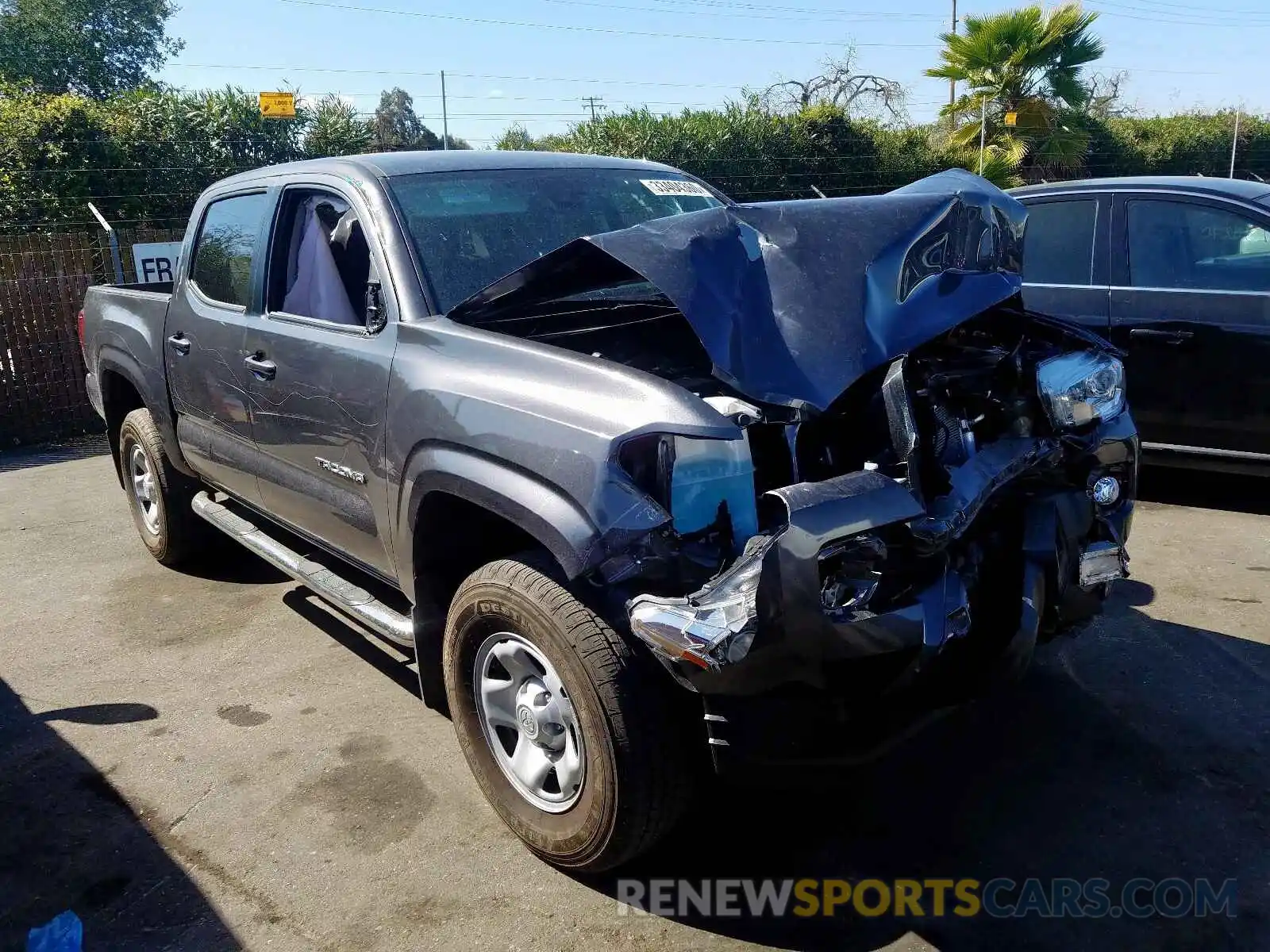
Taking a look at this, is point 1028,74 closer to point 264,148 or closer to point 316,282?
point 264,148

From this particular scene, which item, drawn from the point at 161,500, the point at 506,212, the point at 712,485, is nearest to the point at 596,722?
the point at 712,485

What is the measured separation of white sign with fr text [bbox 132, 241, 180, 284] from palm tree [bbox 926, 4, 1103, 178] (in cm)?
1190

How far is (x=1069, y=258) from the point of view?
5.93 metres

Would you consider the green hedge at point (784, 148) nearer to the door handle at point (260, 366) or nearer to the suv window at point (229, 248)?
the suv window at point (229, 248)

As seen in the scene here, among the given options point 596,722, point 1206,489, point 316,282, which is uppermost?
point 316,282

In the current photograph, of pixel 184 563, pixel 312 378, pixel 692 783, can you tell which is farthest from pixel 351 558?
pixel 184 563

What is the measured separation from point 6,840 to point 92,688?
3.63 feet

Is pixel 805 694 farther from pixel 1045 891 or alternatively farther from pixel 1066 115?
pixel 1066 115

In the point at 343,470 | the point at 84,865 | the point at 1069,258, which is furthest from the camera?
the point at 1069,258

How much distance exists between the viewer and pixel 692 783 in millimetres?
2576

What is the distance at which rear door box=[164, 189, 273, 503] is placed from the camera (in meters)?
4.12

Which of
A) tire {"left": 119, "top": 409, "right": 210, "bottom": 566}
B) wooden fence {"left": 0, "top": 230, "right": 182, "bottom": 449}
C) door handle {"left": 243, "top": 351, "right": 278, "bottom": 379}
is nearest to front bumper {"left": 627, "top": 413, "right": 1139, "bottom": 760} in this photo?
door handle {"left": 243, "top": 351, "right": 278, "bottom": 379}

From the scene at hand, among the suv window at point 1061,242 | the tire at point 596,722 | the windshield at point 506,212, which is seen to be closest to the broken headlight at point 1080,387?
the tire at point 596,722

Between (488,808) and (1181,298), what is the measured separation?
180 inches
